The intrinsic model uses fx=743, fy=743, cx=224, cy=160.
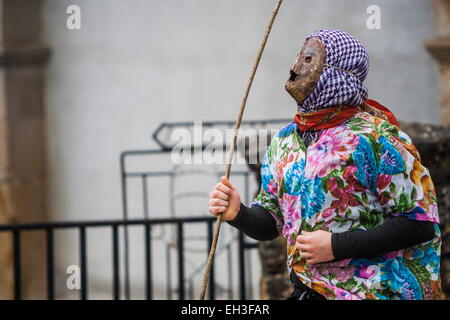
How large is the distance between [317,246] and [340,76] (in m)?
0.42

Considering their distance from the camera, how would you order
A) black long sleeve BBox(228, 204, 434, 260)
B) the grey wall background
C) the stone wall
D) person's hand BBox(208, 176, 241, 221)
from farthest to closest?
the stone wall → the grey wall background → person's hand BBox(208, 176, 241, 221) → black long sleeve BBox(228, 204, 434, 260)

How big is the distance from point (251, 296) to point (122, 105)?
2.20 meters

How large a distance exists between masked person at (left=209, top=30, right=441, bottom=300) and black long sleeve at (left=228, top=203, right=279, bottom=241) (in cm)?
13

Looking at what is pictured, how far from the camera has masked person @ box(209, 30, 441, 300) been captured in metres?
1.79

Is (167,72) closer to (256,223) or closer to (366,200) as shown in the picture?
(256,223)

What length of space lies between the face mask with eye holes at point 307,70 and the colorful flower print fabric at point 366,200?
118 millimetres

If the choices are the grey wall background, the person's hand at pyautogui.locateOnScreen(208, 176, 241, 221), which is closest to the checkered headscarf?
the person's hand at pyautogui.locateOnScreen(208, 176, 241, 221)

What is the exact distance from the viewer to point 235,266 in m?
6.84

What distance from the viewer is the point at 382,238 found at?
177cm

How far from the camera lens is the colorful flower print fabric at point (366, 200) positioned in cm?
179

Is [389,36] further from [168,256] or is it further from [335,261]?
[335,261]

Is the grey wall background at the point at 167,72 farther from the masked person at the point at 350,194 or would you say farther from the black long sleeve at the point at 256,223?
the masked person at the point at 350,194

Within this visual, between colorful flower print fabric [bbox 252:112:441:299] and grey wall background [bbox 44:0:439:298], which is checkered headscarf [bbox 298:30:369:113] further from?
grey wall background [bbox 44:0:439:298]

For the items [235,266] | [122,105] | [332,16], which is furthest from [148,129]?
[332,16]
